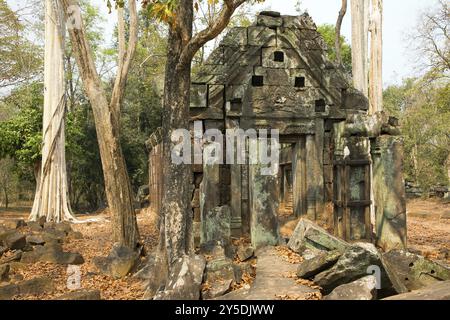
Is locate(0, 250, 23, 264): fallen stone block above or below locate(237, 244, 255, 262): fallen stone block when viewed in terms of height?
below

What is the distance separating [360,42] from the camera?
1359 centimetres

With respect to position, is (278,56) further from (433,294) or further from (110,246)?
(433,294)

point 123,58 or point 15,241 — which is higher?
point 123,58

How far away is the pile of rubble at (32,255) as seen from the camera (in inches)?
222

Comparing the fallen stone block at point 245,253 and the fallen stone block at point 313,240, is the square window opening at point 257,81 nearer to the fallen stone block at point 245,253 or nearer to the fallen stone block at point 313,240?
the fallen stone block at point 313,240

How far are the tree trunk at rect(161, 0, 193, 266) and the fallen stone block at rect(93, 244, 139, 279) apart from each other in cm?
182

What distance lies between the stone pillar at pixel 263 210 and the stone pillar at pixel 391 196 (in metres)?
2.24

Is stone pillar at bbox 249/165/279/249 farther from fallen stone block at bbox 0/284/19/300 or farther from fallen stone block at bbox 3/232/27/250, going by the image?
fallen stone block at bbox 3/232/27/250

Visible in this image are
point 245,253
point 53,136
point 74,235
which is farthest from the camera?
point 53,136

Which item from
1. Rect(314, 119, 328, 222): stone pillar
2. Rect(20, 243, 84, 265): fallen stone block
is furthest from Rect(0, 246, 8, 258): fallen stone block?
Rect(314, 119, 328, 222): stone pillar

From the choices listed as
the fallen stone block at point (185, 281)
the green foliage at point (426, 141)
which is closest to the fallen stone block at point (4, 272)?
the fallen stone block at point (185, 281)

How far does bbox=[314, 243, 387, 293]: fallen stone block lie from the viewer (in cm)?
452

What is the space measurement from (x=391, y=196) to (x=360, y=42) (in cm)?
774

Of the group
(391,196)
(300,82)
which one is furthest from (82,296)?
(300,82)
